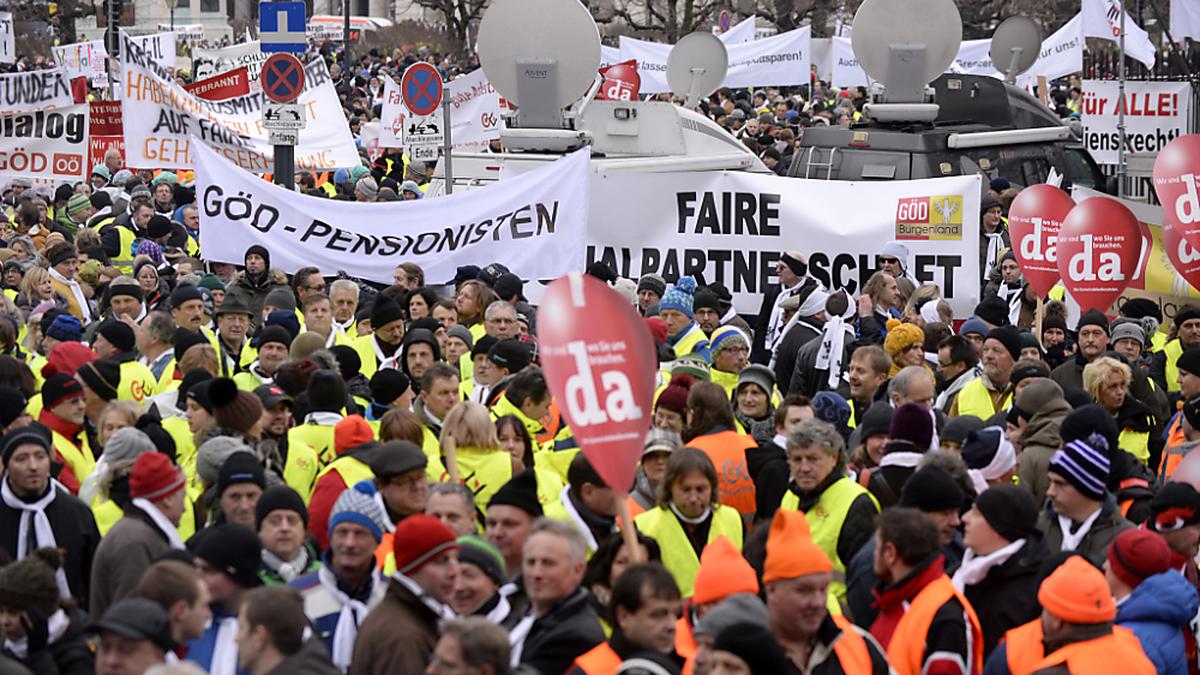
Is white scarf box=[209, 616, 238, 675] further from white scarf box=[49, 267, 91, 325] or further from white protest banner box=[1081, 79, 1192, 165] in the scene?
white protest banner box=[1081, 79, 1192, 165]

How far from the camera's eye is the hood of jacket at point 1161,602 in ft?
19.3

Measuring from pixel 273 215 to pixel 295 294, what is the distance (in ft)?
2.26

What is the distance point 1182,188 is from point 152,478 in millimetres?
6450

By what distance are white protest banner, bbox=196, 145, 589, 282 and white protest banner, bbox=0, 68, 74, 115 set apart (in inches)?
235

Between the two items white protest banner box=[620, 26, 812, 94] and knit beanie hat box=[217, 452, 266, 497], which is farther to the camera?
white protest banner box=[620, 26, 812, 94]

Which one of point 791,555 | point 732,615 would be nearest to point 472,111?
point 791,555

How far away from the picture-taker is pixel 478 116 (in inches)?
851

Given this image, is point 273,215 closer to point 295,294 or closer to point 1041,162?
point 295,294

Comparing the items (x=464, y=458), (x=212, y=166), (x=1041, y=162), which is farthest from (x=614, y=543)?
(x=1041, y=162)

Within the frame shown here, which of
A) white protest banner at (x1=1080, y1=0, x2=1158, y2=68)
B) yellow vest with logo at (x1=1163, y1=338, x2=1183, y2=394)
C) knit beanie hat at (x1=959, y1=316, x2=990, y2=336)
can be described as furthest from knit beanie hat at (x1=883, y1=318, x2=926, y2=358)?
white protest banner at (x1=1080, y1=0, x2=1158, y2=68)

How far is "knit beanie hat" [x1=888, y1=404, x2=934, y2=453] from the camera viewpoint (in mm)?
7336

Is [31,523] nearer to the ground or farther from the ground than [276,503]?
nearer to the ground

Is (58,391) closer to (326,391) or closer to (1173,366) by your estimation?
(326,391)

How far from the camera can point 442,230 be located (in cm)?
1298
